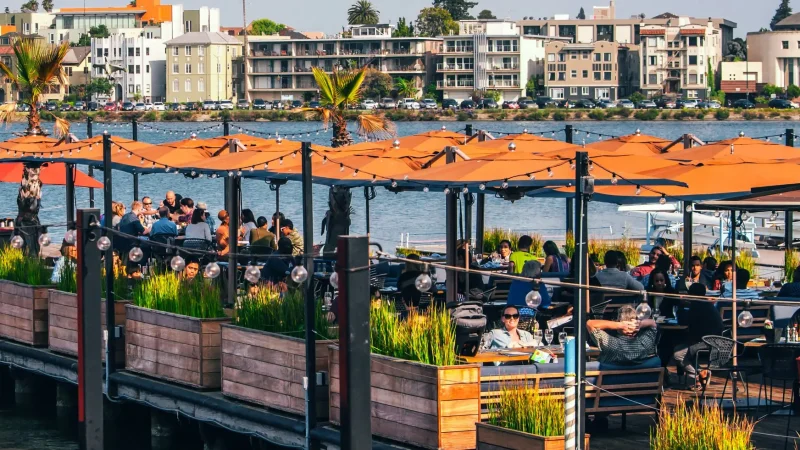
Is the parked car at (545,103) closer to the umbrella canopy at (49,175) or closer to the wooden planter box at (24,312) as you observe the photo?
the umbrella canopy at (49,175)

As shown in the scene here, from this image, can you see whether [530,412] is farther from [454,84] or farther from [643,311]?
[454,84]

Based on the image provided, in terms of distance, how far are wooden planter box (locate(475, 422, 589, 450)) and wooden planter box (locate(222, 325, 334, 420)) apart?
7.53ft

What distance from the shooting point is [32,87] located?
27922 millimetres

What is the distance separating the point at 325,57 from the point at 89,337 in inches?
6755

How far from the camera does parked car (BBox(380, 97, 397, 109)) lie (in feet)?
571

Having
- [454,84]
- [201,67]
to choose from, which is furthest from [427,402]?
[201,67]

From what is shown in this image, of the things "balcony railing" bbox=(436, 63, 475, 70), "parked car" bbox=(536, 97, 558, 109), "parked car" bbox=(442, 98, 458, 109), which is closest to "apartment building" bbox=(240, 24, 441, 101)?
"balcony railing" bbox=(436, 63, 475, 70)

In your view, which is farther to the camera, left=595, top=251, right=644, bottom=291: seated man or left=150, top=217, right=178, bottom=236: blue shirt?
left=150, top=217, right=178, bottom=236: blue shirt

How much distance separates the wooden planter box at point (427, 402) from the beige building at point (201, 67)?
592ft

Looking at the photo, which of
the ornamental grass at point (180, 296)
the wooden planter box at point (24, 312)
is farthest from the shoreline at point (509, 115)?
the ornamental grass at point (180, 296)

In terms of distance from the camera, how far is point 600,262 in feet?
76.5

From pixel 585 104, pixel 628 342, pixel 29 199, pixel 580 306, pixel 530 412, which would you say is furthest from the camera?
pixel 585 104

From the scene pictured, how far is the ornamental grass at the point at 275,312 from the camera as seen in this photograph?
572 inches

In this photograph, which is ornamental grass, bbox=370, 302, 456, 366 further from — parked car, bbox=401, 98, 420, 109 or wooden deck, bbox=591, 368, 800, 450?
parked car, bbox=401, 98, 420, 109
